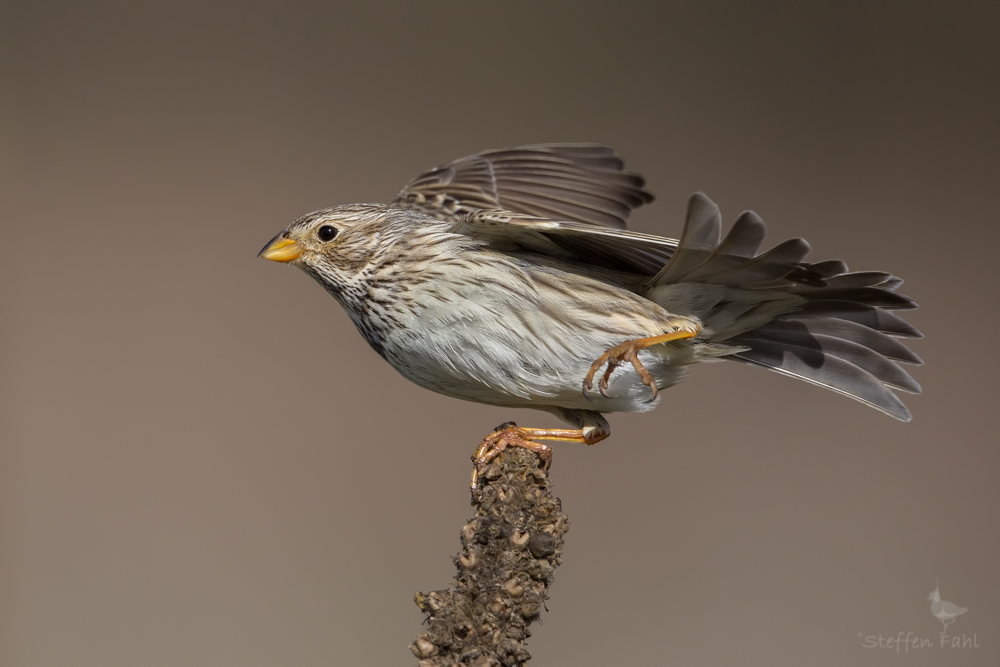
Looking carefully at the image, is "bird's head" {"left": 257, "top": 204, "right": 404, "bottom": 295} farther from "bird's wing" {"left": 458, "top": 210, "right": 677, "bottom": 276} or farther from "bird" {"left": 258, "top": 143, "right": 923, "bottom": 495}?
"bird's wing" {"left": 458, "top": 210, "right": 677, "bottom": 276}

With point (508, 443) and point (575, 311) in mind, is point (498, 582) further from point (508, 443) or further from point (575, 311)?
point (575, 311)

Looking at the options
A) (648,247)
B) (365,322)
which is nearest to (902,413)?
(648,247)

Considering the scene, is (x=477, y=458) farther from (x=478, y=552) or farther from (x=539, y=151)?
(x=539, y=151)

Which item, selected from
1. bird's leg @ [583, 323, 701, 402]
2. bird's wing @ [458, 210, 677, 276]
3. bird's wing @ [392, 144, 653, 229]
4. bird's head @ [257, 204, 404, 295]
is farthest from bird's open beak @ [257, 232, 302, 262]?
bird's leg @ [583, 323, 701, 402]

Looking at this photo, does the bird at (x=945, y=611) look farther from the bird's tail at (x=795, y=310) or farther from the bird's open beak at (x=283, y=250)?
the bird's open beak at (x=283, y=250)

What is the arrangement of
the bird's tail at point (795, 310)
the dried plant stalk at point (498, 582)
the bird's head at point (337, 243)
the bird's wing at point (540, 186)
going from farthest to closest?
the bird's wing at point (540, 186), the bird's head at point (337, 243), the bird's tail at point (795, 310), the dried plant stalk at point (498, 582)

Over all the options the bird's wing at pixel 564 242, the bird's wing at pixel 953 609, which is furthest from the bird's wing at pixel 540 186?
the bird's wing at pixel 953 609
